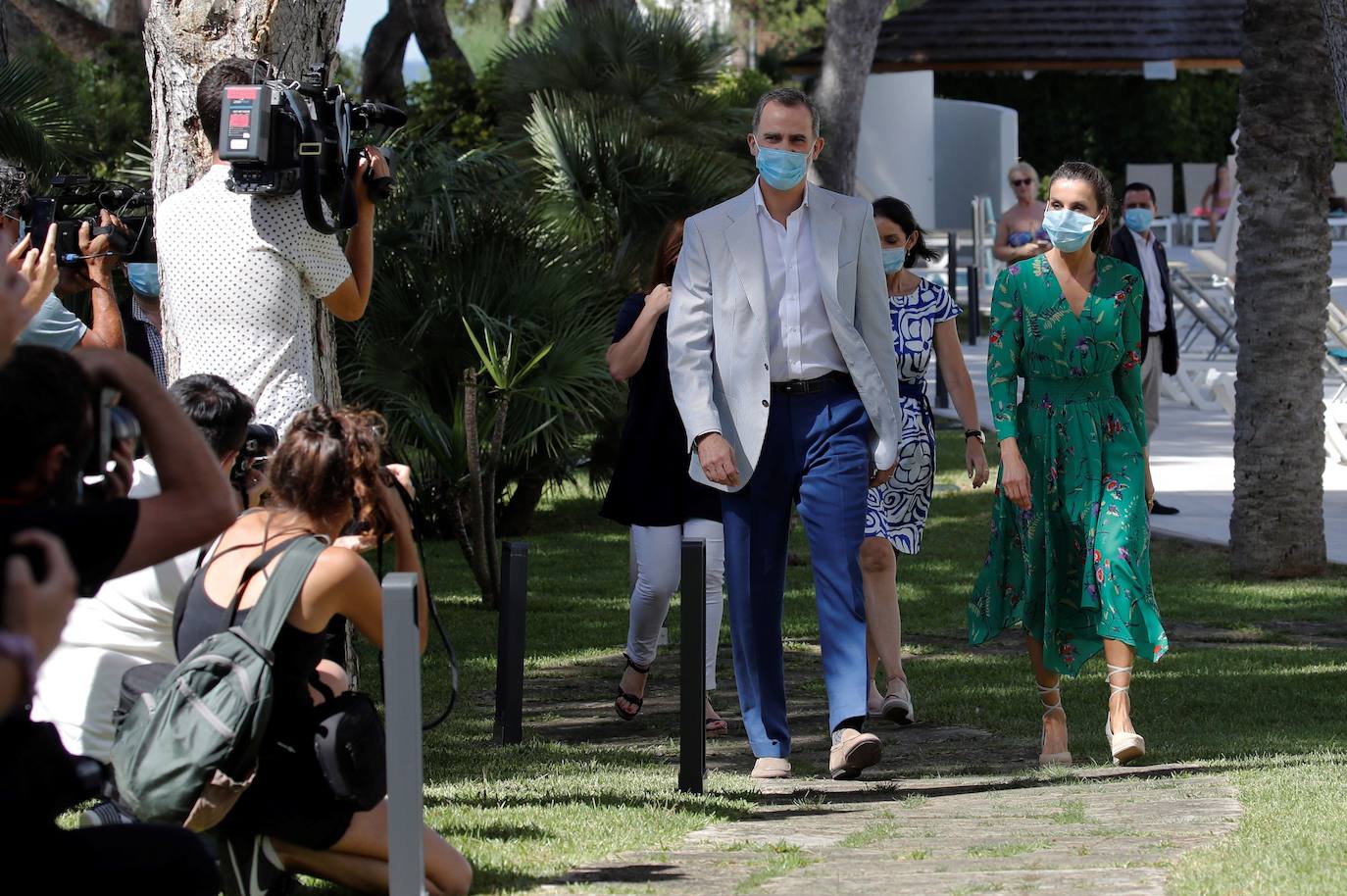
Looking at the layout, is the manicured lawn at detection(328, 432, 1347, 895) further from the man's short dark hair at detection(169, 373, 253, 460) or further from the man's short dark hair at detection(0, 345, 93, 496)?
the man's short dark hair at detection(0, 345, 93, 496)

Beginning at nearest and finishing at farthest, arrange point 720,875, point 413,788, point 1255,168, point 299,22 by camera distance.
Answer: point 413,788
point 720,875
point 299,22
point 1255,168

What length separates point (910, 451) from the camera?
7.19 meters

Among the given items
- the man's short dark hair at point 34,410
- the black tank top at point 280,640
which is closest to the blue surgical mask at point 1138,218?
the black tank top at point 280,640

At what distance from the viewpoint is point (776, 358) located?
5.84 metres

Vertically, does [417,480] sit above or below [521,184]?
below

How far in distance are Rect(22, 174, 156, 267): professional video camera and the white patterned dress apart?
269 cm

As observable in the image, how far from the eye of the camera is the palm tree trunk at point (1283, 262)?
32.2 ft

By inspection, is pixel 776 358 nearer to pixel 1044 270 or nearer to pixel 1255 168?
pixel 1044 270

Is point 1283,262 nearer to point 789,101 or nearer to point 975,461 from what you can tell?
point 975,461

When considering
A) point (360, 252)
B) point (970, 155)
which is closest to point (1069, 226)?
point (360, 252)

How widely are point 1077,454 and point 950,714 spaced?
1420 millimetres

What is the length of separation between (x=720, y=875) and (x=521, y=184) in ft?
28.5

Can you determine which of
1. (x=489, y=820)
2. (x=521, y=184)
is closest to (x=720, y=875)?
(x=489, y=820)

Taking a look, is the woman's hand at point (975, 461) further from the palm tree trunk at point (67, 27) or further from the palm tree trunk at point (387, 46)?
the palm tree trunk at point (67, 27)
